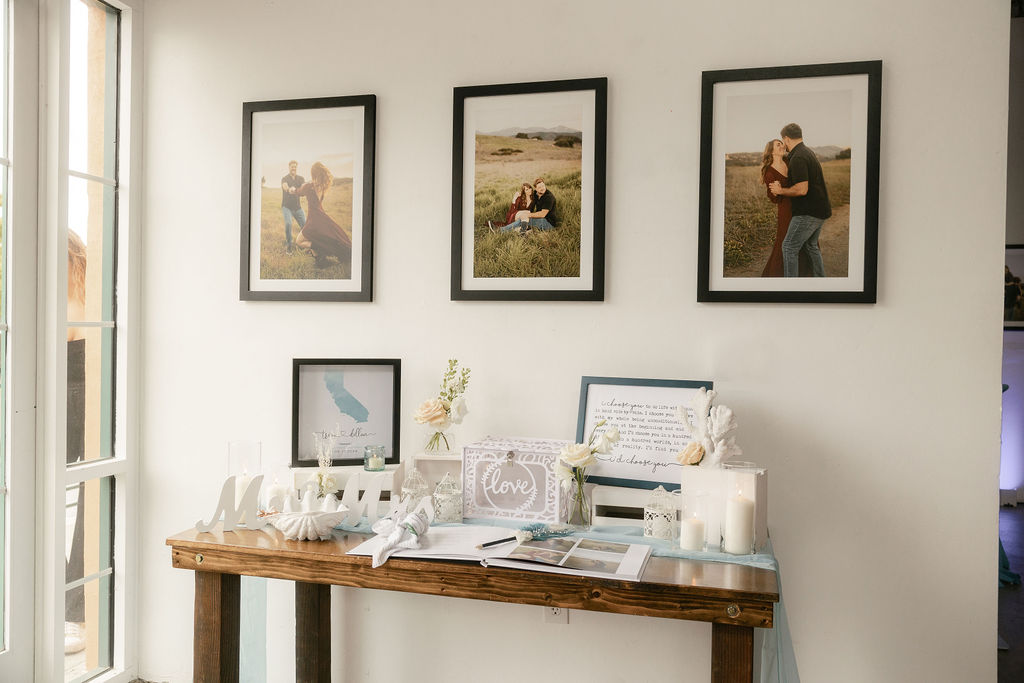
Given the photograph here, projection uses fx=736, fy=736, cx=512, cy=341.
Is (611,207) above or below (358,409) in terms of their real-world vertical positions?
above

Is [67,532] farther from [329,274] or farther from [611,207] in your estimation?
[611,207]

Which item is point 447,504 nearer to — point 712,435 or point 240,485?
point 240,485

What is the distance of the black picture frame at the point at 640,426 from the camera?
84.6 inches

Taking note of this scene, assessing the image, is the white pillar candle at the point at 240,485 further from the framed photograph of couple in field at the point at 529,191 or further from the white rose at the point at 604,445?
the white rose at the point at 604,445

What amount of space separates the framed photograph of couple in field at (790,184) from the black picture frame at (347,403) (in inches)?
42.0

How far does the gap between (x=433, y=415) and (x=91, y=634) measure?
153cm

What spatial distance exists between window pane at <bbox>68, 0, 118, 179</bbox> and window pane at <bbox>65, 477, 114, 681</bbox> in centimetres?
113

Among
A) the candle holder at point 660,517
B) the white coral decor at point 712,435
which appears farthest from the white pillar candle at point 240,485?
the white coral decor at point 712,435

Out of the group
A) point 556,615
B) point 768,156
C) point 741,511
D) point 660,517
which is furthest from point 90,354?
point 768,156

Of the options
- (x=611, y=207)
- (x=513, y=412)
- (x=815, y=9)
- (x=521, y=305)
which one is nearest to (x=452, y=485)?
(x=513, y=412)

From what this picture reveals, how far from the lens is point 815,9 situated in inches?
85.5

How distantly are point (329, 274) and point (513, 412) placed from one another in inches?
31.3

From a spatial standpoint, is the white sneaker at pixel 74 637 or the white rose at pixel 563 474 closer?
the white rose at pixel 563 474

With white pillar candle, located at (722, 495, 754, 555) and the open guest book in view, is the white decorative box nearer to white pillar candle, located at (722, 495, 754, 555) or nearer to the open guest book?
the open guest book
